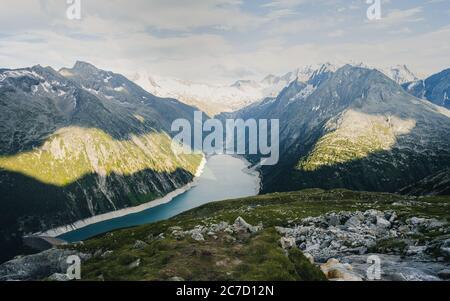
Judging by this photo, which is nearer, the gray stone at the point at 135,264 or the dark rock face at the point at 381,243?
the dark rock face at the point at 381,243

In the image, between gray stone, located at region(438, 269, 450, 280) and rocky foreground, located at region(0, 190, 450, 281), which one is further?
gray stone, located at region(438, 269, 450, 280)

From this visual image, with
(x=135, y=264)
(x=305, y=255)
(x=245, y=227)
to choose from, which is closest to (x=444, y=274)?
(x=305, y=255)

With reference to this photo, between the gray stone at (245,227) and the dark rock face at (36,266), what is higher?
the gray stone at (245,227)

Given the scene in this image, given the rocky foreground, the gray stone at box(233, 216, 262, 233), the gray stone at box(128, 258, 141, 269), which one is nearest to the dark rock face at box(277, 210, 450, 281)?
the rocky foreground

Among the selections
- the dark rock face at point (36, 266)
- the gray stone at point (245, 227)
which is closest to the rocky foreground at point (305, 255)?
the gray stone at point (245, 227)

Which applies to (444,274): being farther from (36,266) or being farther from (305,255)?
(36,266)

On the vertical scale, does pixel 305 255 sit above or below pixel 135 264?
above

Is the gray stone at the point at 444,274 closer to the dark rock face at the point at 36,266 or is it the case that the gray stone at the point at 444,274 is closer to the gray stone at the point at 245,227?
the gray stone at the point at 245,227

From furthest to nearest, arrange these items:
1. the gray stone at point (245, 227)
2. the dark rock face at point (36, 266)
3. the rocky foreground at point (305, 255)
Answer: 1. the dark rock face at point (36, 266)
2. the gray stone at point (245, 227)
3. the rocky foreground at point (305, 255)

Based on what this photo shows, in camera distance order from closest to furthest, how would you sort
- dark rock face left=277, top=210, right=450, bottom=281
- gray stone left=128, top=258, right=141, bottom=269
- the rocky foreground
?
the rocky foreground → dark rock face left=277, top=210, right=450, bottom=281 → gray stone left=128, top=258, right=141, bottom=269

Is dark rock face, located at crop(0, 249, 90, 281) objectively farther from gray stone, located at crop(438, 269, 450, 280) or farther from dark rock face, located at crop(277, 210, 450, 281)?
gray stone, located at crop(438, 269, 450, 280)
